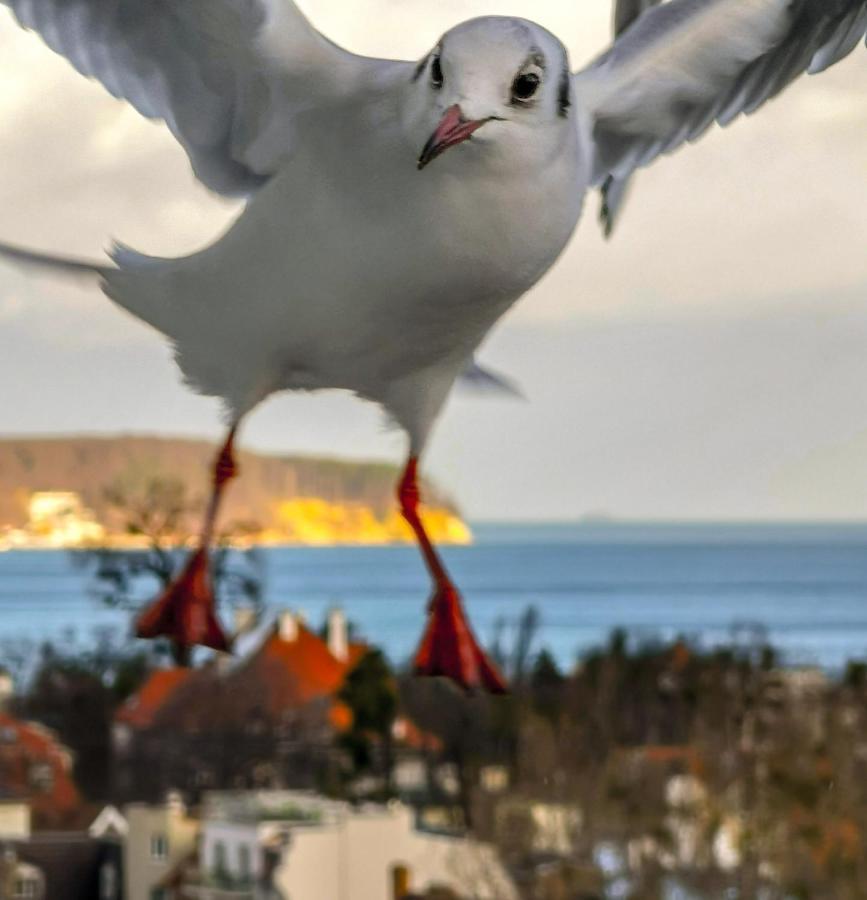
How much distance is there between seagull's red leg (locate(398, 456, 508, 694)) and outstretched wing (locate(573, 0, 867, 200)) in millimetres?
337

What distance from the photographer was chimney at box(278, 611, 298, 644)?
9516 mm

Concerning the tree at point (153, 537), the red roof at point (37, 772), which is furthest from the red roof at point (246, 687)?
the tree at point (153, 537)

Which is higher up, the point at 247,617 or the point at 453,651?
the point at 247,617

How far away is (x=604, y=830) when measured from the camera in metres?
9.22

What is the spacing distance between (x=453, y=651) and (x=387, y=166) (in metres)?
0.49

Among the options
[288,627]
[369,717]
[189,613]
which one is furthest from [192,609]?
[288,627]

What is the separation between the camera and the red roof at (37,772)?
9008 mm

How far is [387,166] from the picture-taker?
1354 mm

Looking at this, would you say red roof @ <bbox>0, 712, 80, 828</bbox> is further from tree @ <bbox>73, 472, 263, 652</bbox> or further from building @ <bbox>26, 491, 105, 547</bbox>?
building @ <bbox>26, 491, 105, 547</bbox>

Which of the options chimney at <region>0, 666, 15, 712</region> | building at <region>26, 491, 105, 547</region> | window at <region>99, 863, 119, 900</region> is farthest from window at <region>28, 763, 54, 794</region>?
building at <region>26, 491, 105, 547</region>

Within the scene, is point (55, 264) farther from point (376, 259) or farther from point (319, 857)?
point (319, 857)

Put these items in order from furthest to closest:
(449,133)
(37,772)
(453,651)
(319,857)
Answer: (37,772)
(319,857)
(453,651)
(449,133)

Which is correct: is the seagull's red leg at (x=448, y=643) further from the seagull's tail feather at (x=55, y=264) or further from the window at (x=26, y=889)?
the window at (x=26, y=889)

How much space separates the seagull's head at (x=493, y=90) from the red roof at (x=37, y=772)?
794 centimetres
